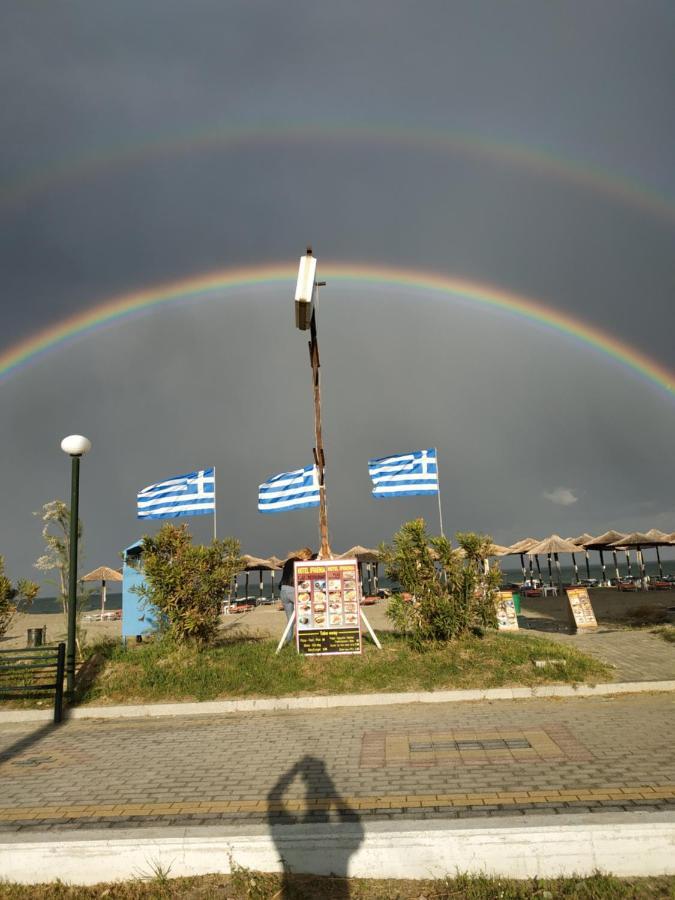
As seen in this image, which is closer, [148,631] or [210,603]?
[210,603]

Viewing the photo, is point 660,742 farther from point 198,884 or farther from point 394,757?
point 198,884

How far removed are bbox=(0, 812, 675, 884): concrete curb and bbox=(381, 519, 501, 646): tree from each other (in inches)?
288

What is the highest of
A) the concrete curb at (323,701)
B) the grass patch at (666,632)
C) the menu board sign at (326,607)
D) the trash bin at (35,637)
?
the menu board sign at (326,607)

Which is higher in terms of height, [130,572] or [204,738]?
[130,572]

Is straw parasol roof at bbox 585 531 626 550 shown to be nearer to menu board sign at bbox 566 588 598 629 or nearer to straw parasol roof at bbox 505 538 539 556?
straw parasol roof at bbox 505 538 539 556

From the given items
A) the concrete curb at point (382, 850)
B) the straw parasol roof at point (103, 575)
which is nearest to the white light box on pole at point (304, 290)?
the concrete curb at point (382, 850)

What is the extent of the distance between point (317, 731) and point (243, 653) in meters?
3.99

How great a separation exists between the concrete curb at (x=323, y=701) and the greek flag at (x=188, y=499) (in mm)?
8123

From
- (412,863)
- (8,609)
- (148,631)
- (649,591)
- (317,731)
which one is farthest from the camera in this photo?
(649,591)

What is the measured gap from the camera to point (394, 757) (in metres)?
6.96

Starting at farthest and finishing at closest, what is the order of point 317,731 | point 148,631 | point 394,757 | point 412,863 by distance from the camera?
point 148,631 → point 317,731 → point 394,757 → point 412,863

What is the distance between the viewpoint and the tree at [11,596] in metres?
16.1

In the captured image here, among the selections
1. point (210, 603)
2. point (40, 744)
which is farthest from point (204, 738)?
point (210, 603)

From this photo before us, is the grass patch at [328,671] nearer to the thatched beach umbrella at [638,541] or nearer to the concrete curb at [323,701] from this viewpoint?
the concrete curb at [323,701]
